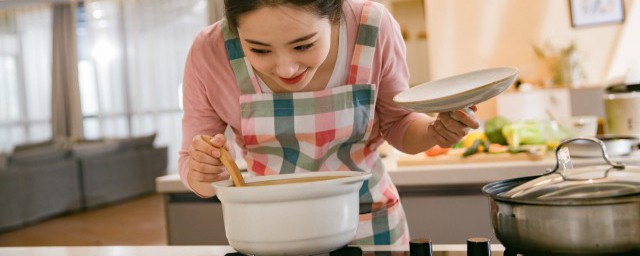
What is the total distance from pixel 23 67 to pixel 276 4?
9.34m

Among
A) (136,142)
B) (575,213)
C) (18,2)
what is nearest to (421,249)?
(575,213)

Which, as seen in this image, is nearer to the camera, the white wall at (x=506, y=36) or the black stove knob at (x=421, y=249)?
the black stove knob at (x=421, y=249)

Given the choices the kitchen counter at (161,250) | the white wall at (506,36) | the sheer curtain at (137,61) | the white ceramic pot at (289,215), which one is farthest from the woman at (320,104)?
the sheer curtain at (137,61)

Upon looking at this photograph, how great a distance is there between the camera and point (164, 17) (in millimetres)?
8758

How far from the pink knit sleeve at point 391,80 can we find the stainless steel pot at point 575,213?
51 centimetres

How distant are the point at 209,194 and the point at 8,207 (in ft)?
18.6

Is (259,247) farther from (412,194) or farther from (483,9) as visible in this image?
(483,9)

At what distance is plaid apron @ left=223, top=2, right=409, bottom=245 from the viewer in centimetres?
112

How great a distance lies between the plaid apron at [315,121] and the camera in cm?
112

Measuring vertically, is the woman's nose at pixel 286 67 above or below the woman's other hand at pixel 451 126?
above

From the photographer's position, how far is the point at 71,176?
682 centimetres

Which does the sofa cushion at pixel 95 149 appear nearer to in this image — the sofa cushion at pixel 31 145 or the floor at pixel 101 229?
the sofa cushion at pixel 31 145

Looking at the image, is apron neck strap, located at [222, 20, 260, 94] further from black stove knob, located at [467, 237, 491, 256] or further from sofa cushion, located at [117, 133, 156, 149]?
sofa cushion, located at [117, 133, 156, 149]

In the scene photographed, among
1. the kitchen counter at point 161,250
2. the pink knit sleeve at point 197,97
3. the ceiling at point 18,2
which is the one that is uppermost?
the ceiling at point 18,2
